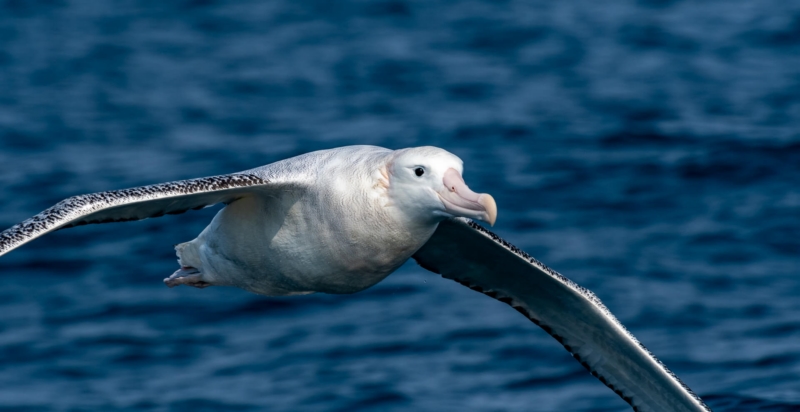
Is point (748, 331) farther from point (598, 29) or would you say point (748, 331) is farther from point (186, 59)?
point (186, 59)

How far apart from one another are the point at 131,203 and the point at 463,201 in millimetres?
2609

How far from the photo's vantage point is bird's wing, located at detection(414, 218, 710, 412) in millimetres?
12055

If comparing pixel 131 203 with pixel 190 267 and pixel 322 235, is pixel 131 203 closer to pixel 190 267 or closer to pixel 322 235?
pixel 322 235

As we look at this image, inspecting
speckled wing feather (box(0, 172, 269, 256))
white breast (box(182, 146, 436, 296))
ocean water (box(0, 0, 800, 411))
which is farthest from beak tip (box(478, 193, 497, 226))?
ocean water (box(0, 0, 800, 411))

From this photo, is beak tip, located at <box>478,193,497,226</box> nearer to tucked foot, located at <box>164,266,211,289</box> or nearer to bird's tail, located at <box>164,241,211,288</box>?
bird's tail, located at <box>164,241,211,288</box>

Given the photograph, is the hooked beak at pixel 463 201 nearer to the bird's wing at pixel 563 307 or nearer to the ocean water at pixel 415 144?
the bird's wing at pixel 563 307

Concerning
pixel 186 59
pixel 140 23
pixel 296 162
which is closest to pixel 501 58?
pixel 186 59

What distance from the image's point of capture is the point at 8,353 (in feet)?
55.3

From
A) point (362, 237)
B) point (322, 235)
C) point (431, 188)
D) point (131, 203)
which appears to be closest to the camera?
point (431, 188)

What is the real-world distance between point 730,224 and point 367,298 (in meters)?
6.03

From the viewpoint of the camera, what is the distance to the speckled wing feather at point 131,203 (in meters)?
9.60

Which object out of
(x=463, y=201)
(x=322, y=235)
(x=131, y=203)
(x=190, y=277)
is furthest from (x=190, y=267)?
(x=463, y=201)

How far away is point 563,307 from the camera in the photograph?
12484 millimetres

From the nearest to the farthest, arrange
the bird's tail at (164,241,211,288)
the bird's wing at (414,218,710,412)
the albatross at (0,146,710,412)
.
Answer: the albatross at (0,146,710,412) → the bird's wing at (414,218,710,412) → the bird's tail at (164,241,211,288)
